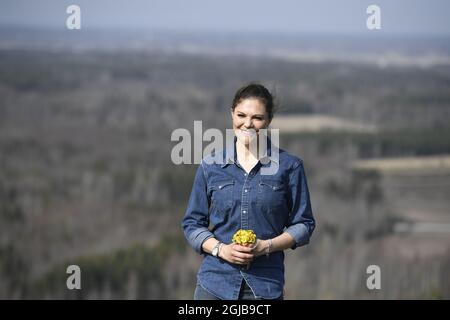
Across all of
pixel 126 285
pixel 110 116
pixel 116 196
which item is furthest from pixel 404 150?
pixel 126 285

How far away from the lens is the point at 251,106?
13.3 ft

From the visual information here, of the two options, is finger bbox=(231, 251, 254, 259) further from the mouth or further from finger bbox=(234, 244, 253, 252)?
the mouth

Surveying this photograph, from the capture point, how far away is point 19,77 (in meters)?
87.8

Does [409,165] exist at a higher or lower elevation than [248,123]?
higher

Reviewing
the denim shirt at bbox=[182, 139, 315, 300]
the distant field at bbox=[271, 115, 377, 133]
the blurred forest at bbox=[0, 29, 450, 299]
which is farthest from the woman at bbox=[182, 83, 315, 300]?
the distant field at bbox=[271, 115, 377, 133]

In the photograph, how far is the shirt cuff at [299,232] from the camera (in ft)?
13.4

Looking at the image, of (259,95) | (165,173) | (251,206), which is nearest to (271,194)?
(251,206)

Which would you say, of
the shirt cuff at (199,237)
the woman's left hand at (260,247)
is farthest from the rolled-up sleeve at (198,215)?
the woman's left hand at (260,247)

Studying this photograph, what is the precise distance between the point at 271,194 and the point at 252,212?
0.35 ft

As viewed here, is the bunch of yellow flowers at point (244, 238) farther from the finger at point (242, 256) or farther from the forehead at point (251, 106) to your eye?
the forehead at point (251, 106)

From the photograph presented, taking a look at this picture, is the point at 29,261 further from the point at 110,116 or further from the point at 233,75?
the point at 233,75

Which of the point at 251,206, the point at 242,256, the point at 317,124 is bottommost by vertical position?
the point at 242,256

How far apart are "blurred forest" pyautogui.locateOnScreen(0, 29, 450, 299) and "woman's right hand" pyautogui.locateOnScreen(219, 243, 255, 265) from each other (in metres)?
29.3

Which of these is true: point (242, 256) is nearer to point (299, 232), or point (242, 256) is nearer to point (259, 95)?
point (299, 232)
